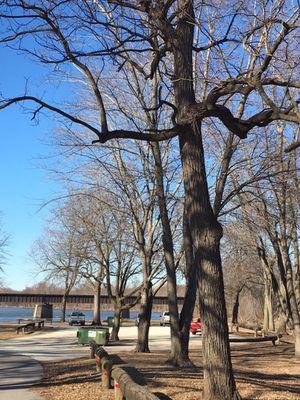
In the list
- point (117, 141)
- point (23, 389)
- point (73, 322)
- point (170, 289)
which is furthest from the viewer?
point (73, 322)

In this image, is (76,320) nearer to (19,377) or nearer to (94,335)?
(94,335)

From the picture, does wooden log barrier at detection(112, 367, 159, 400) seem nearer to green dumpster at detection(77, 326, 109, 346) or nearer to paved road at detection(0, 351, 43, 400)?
paved road at detection(0, 351, 43, 400)

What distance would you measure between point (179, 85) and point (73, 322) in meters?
48.0

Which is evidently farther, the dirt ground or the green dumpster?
the green dumpster

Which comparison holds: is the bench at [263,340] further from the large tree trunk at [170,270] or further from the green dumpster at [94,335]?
the large tree trunk at [170,270]

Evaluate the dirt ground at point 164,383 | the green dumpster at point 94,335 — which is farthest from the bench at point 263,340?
the dirt ground at point 164,383

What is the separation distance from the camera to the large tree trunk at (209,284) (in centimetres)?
744

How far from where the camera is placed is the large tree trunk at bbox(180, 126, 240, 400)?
744 cm

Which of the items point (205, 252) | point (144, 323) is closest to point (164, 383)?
point (205, 252)

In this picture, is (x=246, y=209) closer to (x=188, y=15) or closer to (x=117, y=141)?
(x=117, y=141)

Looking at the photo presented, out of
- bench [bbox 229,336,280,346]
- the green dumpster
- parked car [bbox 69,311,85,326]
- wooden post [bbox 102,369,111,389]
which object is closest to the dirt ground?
wooden post [bbox 102,369,111,389]

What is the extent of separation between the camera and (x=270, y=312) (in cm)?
4150

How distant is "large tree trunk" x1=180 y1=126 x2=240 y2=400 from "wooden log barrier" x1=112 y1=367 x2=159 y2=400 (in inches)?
47.1

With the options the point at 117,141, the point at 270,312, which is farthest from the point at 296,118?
the point at 270,312
